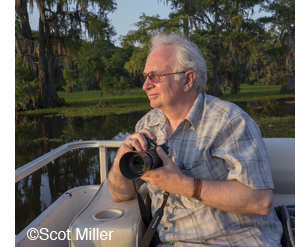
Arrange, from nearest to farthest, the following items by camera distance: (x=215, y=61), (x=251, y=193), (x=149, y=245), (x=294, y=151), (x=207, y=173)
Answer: (x=251, y=193) < (x=207, y=173) < (x=149, y=245) < (x=294, y=151) < (x=215, y=61)

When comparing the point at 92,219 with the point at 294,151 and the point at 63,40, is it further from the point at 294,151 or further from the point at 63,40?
the point at 63,40

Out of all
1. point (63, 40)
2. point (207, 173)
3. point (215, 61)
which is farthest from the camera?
point (215, 61)

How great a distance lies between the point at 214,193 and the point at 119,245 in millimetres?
508

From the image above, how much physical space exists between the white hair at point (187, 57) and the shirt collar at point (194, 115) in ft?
0.32

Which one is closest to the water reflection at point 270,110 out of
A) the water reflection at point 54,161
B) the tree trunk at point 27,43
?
the water reflection at point 54,161

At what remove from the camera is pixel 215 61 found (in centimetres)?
2069

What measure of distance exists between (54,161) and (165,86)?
518cm

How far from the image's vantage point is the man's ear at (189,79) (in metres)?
1.55

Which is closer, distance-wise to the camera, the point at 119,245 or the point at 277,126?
the point at 119,245

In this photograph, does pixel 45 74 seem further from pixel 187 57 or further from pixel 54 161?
pixel 187 57

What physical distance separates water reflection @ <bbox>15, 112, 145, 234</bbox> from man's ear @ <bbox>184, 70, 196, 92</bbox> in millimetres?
2833
